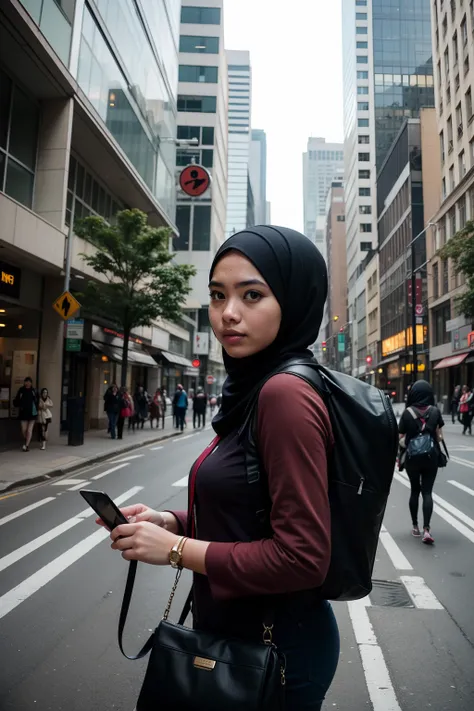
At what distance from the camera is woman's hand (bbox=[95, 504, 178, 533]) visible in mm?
1679

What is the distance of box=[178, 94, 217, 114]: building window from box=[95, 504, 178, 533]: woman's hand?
6297 cm

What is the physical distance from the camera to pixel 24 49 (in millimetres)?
13445

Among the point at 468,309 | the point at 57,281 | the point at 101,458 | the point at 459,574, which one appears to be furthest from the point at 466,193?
the point at 459,574

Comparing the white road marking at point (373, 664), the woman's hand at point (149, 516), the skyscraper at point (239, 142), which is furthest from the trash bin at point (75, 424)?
the skyscraper at point (239, 142)

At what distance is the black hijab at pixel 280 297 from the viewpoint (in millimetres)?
1470

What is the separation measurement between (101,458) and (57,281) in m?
6.71

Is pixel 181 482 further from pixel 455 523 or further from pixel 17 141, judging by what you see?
pixel 17 141

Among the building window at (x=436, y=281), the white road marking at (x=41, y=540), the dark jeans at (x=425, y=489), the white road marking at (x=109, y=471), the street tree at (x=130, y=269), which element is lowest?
the white road marking at (x=41, y=540)

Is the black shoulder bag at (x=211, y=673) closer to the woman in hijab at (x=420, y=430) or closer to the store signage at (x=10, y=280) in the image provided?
the woman in hijab at (x=420, y=430)

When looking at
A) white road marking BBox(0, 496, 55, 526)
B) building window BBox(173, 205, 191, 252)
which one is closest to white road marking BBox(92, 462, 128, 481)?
white road marking BBox(0, 496, 55, 526)

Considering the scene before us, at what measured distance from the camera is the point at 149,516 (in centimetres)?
170

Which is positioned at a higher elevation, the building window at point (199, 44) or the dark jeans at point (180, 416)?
the building window at point (199, 44)

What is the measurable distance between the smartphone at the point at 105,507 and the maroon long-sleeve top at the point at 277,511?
265 mm

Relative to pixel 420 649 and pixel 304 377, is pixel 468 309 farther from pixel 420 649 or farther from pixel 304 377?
pixel 304 377
